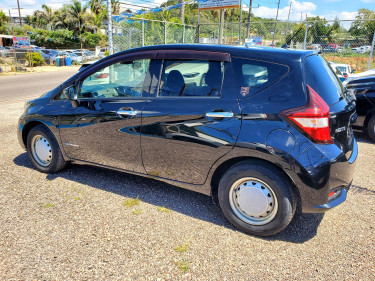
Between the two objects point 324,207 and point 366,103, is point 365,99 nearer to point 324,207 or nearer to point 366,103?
point 366,103

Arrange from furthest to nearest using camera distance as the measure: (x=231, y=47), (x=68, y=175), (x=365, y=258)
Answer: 1. (x=68, y=175)
2. (x=231, y=47)
3. (x=365, y=258)

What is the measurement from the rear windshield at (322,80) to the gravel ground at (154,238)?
4.26 feet

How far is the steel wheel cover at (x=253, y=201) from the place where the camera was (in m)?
2.80

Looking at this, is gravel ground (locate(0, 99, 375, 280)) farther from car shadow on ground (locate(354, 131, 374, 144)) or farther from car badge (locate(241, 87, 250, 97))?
car shadow on ground (locate(354, 131, 374, 144))

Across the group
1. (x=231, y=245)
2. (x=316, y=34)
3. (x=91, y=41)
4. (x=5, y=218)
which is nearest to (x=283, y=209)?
(x=231, y=245)

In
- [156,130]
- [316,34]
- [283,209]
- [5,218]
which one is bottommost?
[5,218]

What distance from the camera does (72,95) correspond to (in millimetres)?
3811

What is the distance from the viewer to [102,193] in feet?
12.3

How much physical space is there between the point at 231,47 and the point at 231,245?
6.17ft

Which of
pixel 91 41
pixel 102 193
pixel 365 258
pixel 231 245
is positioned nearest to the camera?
pixel 365 258

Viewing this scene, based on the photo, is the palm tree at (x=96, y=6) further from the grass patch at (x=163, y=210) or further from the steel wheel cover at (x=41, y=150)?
the grass patch at (x=163, y=210)

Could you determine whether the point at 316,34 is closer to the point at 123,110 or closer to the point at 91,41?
the point at 123,110

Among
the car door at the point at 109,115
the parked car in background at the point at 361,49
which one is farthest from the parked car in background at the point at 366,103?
the parked car in background at the point at 361,49

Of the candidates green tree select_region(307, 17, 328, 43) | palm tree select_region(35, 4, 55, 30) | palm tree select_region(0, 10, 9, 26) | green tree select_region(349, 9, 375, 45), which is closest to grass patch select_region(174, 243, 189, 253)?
green tree select_region(307, 17, 328, 43)
